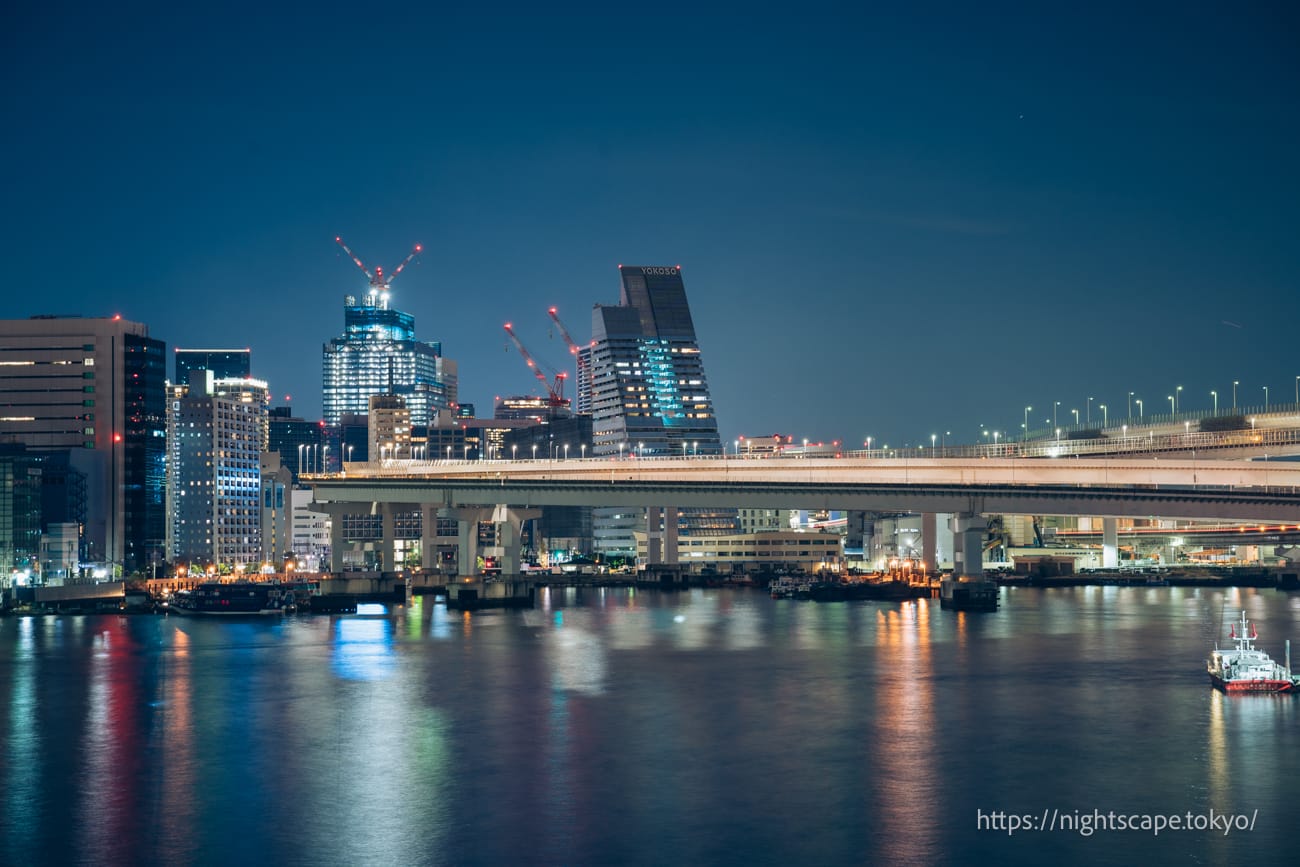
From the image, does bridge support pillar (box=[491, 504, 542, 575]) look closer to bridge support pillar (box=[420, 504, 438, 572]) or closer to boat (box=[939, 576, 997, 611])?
bridge support pillar (box=[420, 504, 438, 572])

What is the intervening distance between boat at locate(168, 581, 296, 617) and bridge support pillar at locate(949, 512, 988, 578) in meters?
62.7

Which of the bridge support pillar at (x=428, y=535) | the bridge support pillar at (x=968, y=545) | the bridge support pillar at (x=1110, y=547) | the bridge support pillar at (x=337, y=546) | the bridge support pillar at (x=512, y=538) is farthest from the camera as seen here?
the bridge support pillar at (x=1110, y=547)

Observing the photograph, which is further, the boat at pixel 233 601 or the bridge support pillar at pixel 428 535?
the bridge support pillar at pixel 428 535

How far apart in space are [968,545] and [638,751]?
258 ft

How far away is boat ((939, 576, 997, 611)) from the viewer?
123812 millimetres

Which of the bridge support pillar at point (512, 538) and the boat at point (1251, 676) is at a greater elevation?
the bridge support pillar at point (512, 538)

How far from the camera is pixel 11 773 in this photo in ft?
169

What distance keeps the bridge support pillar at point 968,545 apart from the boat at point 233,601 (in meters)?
62.7

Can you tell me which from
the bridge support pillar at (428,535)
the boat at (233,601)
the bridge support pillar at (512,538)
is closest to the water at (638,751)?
the boat at (233,601)

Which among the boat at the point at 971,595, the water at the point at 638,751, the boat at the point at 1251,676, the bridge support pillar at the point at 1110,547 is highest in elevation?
the bridge support pillar at the point at 1110,547

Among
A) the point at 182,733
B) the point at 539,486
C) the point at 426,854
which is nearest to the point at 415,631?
the point at 539,486

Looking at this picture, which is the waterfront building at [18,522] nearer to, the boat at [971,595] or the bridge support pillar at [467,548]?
the bridge support pillar at [467,548]

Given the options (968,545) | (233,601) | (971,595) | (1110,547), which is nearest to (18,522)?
(233,601)

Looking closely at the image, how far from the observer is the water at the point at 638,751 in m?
41.3
